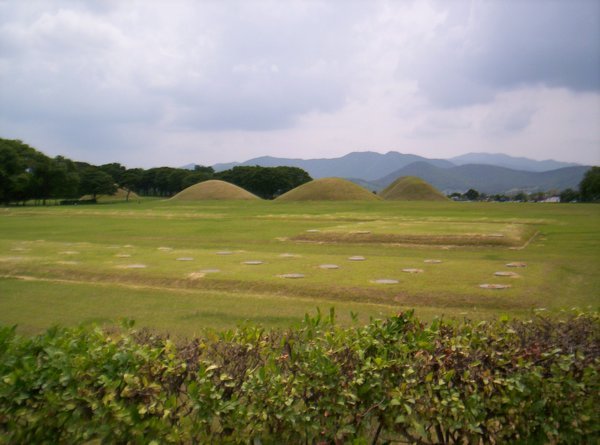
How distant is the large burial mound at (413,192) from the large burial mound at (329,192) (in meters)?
13.5

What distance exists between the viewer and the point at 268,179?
348ft

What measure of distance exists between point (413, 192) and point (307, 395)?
9239cm

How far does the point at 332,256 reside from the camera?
17.0m

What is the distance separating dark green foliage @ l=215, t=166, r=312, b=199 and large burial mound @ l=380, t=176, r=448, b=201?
74.4 feet

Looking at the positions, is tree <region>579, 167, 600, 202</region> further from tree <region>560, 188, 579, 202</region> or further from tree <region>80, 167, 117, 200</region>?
tree <region>80, 167, 117, 200</region>

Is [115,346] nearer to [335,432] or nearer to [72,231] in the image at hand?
[335,432]

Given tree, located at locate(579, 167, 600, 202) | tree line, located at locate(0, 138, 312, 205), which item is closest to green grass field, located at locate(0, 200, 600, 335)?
tree line, located at locate(0, 138, 312, 205)

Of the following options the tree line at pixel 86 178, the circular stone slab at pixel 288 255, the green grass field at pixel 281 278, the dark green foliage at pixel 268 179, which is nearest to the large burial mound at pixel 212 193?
the tree line at pixel 86 178

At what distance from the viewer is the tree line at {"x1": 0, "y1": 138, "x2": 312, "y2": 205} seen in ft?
224

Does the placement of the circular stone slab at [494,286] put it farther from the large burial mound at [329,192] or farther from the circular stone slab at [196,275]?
the large burial mound at [329,192]

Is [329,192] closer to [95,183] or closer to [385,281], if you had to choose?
[95,183]

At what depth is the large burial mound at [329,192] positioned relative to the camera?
7562 cm

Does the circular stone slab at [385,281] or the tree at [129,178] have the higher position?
the tree at [129,178]

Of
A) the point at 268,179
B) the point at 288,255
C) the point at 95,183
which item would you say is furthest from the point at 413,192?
the point at 288,255
